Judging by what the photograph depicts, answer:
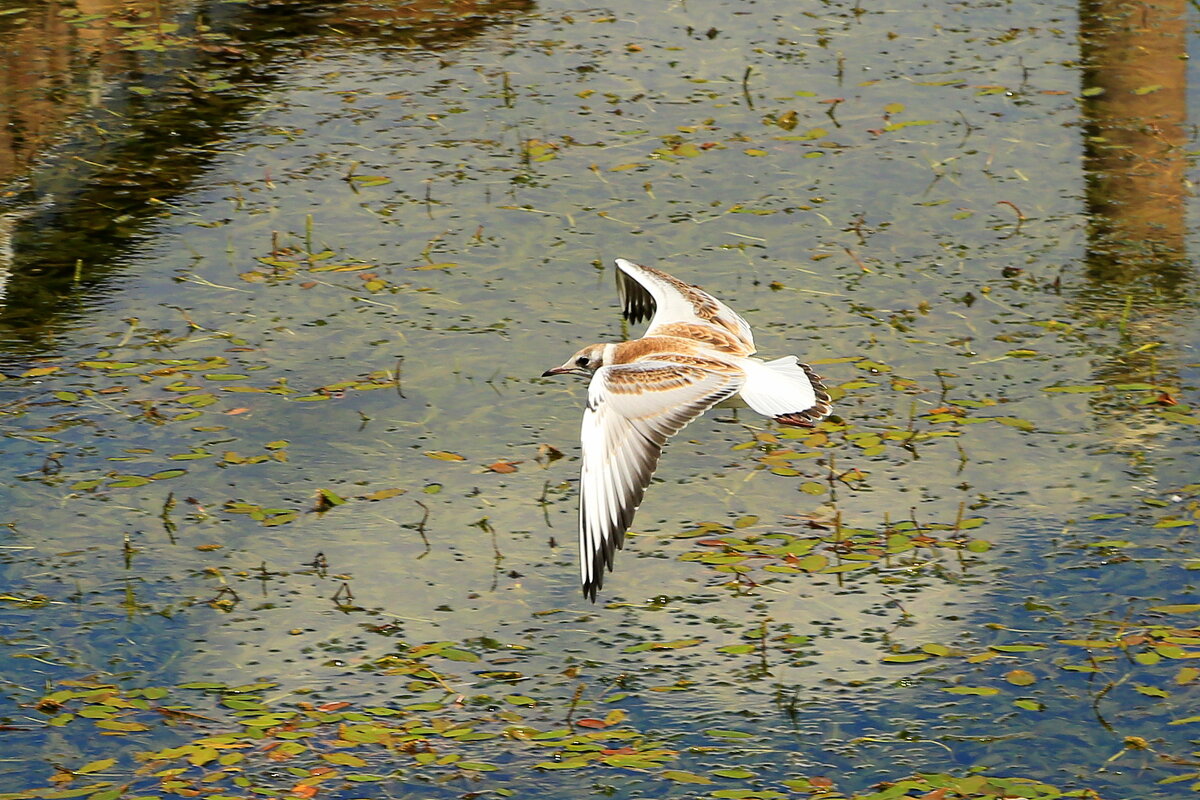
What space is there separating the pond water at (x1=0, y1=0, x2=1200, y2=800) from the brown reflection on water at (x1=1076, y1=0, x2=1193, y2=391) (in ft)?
0.09

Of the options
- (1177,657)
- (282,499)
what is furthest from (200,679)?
(1177,657)

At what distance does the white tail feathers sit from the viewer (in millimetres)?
5078

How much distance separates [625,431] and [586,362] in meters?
0.84

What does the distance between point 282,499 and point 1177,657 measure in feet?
9.38

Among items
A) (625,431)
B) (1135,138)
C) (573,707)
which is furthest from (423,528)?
(1135,138)

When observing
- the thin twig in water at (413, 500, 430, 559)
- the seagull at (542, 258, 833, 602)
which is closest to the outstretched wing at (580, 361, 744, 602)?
the seagull at (542, 258, 833, 602)

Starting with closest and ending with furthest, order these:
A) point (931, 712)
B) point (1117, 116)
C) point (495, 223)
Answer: point (931, 712), point (495, 223), point (1117, 116)

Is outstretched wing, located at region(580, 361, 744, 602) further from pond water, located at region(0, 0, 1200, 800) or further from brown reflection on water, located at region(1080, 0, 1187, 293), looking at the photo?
brown reflection on water, located at region(1080, 0, 1187, 293)

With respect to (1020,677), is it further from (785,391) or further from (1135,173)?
(1135,173)

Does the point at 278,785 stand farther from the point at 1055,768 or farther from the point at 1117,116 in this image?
the point at 1117,116

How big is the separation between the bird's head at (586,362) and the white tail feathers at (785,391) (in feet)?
1.81

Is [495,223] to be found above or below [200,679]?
above

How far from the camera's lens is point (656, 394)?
5004mm

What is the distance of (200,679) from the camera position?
176 inches
